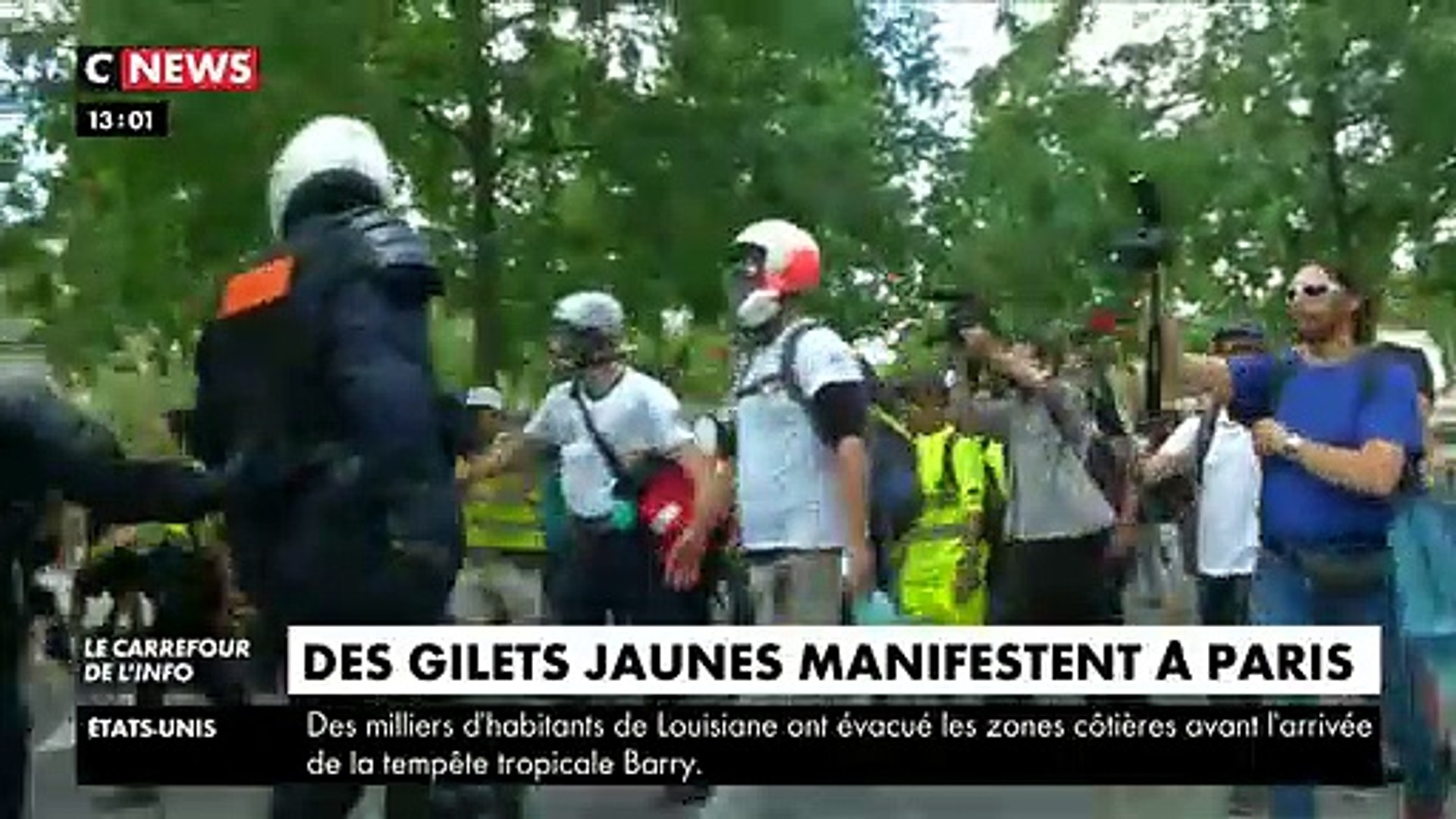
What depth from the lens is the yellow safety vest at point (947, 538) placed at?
4.18 meters

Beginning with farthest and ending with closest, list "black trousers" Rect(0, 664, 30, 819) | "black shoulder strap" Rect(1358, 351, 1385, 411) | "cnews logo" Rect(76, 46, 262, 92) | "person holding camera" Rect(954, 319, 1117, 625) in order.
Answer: "black shoulder strap" Rect(1358, 351, 1385, 411) < "person holding camera" Rect(954, 319, 1117, 625) < "cnews logo" Rect(76, 46, 262, 92) < "black trousers" Rect(0, 664, 30, 819)

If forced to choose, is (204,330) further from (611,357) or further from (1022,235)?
(1022,235)

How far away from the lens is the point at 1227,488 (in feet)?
14.0

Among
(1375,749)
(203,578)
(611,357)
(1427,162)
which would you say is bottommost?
(1375,749)

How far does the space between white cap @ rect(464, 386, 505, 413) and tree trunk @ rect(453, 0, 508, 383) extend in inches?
0.8

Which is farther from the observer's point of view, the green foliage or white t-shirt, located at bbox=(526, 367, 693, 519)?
white t-shirt, located at bbox=(526, 367, 693, 519)

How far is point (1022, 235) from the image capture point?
4121mm

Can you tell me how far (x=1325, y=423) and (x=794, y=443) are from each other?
881 millimetres

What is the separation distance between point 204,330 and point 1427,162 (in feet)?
6.31

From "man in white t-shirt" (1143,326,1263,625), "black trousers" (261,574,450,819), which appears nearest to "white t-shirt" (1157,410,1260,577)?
"man in white t-shirt" (1143,326,1263,625)

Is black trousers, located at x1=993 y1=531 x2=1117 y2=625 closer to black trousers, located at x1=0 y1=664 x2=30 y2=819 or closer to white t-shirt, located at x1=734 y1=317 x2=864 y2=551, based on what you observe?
white t-shirt, located at x1=734 y1=317 x2=864 y2=551

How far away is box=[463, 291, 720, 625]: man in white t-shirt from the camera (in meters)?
4.16

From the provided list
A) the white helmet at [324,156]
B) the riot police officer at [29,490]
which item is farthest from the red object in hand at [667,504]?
the riot police officer at [29,490]

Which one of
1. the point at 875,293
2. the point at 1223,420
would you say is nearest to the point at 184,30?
the point at 875,293
